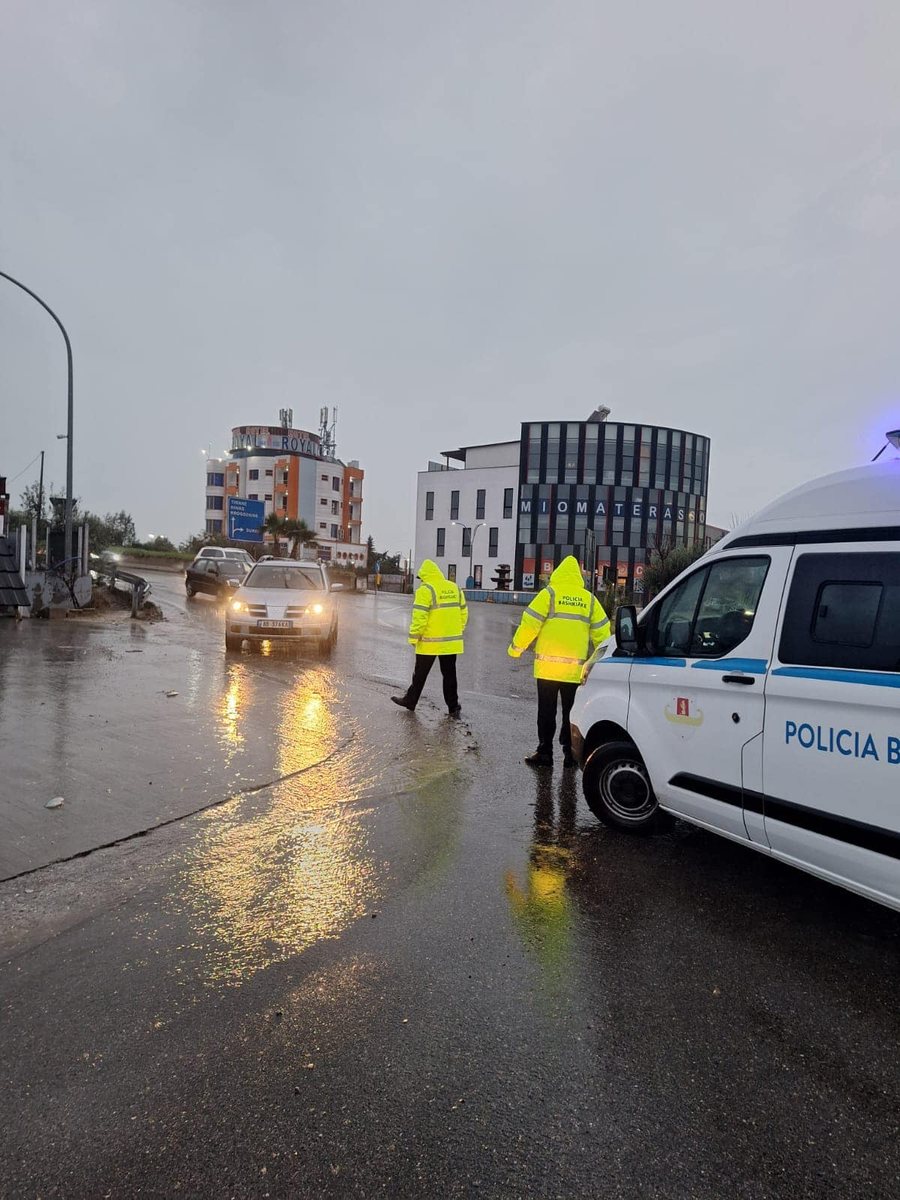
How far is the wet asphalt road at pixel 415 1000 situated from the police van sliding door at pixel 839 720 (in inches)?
20.9

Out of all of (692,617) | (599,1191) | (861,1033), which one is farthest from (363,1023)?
(692,617)

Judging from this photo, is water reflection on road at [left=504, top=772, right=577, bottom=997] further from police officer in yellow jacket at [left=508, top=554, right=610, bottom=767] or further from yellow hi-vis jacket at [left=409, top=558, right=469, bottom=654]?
yellow hi-vis jacket at [left=409, top=558, right=469, bottom=654]

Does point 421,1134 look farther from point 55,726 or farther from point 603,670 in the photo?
point 55,726

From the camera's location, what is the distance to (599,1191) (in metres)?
1.99

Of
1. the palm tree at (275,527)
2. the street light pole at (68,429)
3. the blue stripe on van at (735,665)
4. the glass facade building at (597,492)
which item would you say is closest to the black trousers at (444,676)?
the blue stripe on van at (735,665)

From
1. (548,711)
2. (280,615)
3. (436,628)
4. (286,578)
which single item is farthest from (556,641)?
(286,578)

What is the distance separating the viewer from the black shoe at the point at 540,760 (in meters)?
6.48

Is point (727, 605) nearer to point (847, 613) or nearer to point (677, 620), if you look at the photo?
point (677, 620)

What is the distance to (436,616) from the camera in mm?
8438

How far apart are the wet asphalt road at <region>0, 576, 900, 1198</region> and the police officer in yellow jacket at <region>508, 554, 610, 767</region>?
946 millimetres

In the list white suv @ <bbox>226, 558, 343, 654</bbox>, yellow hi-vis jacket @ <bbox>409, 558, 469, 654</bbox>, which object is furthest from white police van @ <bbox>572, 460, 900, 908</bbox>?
white suv @ <bbox>226, 558, 343, 654</bbox>

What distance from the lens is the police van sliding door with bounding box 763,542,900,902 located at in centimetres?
303

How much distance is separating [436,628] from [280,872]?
4.68 m

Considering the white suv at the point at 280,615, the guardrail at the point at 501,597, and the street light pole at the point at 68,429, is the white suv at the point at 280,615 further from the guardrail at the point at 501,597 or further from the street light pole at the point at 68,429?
the guardrail at the point at 501,597
